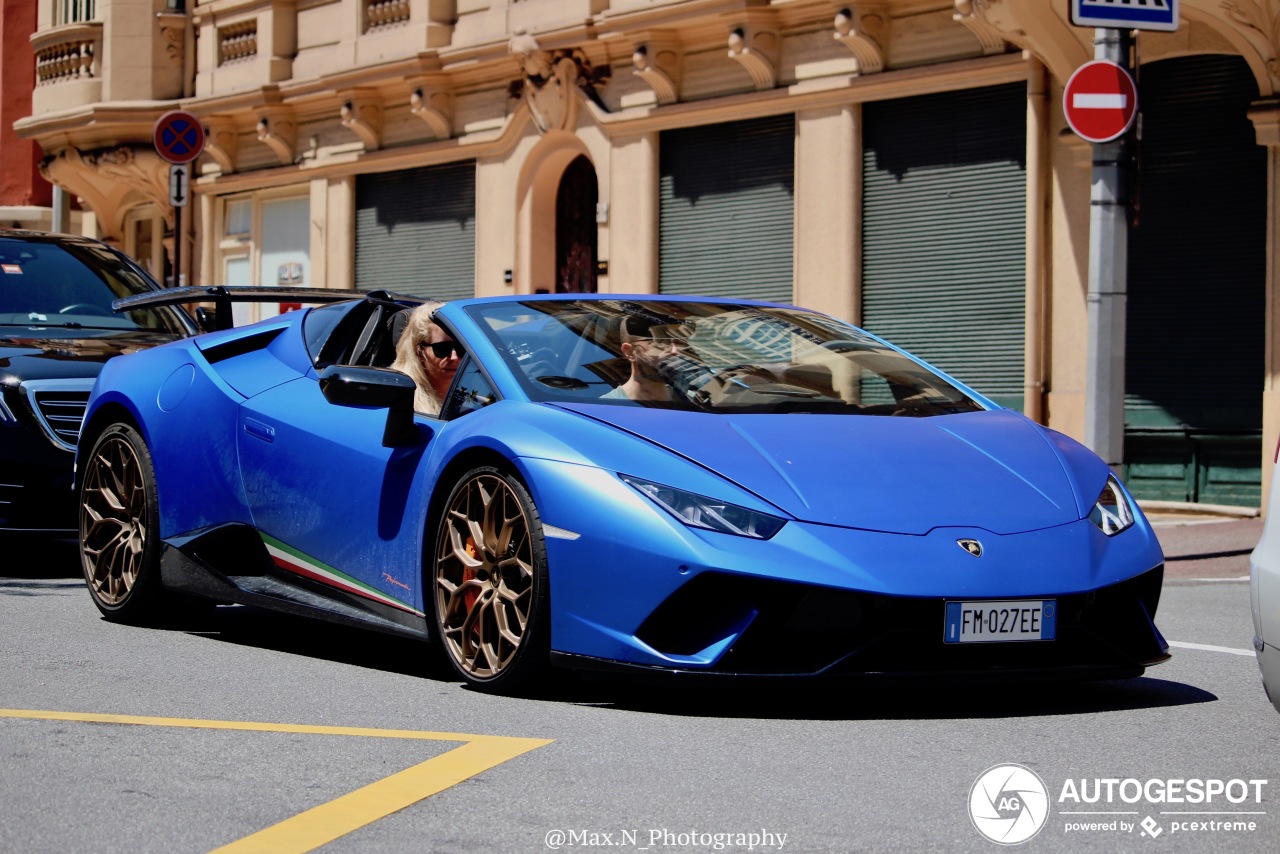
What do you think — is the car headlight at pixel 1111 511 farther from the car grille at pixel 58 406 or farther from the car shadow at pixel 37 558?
the car shadow at pixel 37 558

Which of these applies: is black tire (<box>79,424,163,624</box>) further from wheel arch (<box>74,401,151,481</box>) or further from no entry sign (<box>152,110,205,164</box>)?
no entry sign (<box>152,110,205,164</box>)

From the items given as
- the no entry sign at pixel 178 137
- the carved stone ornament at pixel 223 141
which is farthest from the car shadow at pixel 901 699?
the carved stone ornament at pixel 223 141

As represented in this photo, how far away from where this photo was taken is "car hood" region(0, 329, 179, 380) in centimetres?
997

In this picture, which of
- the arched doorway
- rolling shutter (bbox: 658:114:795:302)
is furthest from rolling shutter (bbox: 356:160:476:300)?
rolling shutter (bbox: 658:114:795:302)

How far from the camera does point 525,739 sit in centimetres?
523

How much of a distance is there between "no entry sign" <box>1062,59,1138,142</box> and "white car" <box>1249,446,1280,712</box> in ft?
26.9

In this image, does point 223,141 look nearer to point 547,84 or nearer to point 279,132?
point 279,132

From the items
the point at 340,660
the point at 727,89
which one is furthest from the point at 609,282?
the point at 340,660

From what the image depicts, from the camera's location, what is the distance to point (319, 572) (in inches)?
271

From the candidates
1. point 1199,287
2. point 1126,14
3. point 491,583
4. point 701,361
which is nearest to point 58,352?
point 701,361

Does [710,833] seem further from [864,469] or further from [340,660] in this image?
[340,660]

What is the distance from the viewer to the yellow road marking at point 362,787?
410cm

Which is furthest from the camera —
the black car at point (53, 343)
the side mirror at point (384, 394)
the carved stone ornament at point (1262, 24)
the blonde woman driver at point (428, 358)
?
the carved stone ornament at point (1262, 24)

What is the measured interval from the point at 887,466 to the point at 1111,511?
714mm
